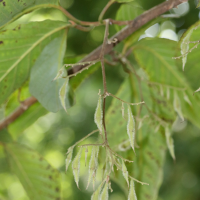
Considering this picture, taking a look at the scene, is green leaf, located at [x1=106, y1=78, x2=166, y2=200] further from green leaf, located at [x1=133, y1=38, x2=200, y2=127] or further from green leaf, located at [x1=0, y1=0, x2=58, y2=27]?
green leaf, located at [x1=0, y1=0, x2=58, y2=27]

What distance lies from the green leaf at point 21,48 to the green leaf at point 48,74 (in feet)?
0.05

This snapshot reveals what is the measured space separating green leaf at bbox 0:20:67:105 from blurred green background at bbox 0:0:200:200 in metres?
0.34

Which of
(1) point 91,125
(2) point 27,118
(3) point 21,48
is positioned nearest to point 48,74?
(3) point 21,48

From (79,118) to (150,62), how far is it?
2.05 feet

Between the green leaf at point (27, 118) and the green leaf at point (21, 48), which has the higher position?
the green leaf at point (21, 48)

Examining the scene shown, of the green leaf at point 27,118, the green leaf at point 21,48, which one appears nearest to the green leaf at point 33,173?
the green leaf at point 27,118

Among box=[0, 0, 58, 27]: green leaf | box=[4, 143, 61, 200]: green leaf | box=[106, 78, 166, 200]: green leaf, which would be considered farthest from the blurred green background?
box=[0, 0, 58, 27]: green leaf

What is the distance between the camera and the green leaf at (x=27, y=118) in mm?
415

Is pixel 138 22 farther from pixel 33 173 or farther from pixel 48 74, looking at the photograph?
pixel 33 173

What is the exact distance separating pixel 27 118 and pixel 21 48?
167mm

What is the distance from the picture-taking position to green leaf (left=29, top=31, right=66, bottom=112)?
0.91 feet

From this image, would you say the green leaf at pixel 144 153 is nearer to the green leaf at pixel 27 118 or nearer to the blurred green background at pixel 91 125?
the green leaf at pixel 27 118

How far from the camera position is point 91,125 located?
0.91 metres

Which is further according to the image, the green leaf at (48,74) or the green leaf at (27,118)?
the green leaf at (27,118)
